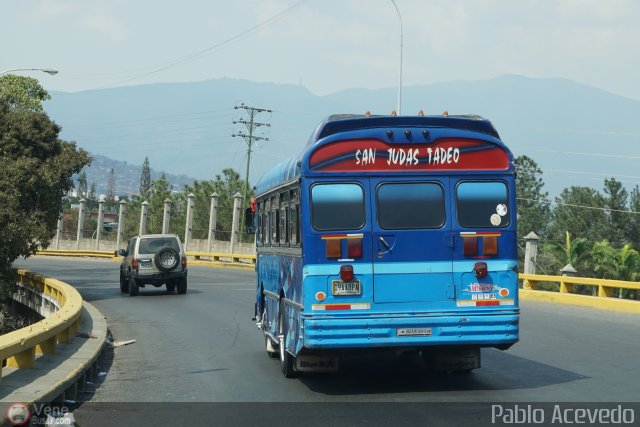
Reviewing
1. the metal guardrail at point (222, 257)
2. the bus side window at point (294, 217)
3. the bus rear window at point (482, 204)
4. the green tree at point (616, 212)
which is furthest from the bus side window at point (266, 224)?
the green tree at point (616, 212)

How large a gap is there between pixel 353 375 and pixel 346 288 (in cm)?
232

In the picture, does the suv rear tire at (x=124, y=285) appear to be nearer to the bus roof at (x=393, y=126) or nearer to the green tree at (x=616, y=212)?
the bus roof at (x=393, y=126)

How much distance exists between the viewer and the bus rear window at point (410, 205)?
11.9 meters

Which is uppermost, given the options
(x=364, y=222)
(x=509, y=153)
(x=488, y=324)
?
(x=509, y=153)

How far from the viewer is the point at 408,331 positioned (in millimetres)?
11688

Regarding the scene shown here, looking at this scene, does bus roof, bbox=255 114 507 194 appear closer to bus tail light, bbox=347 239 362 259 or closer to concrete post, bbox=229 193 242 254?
bus tail light, bbox=347 239 362 259

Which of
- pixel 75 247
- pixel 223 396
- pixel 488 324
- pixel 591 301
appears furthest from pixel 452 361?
pixel 75 247

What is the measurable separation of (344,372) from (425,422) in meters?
4.30

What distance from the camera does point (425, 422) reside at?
9719mm

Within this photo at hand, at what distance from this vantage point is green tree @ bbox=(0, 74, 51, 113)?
45.6m

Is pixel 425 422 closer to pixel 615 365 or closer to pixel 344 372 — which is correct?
pixel 344 372

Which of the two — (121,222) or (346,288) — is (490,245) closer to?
(346,288)

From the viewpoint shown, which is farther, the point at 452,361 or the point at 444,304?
the point at 452,361

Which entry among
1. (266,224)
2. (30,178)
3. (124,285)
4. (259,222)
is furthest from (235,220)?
(266,224)
